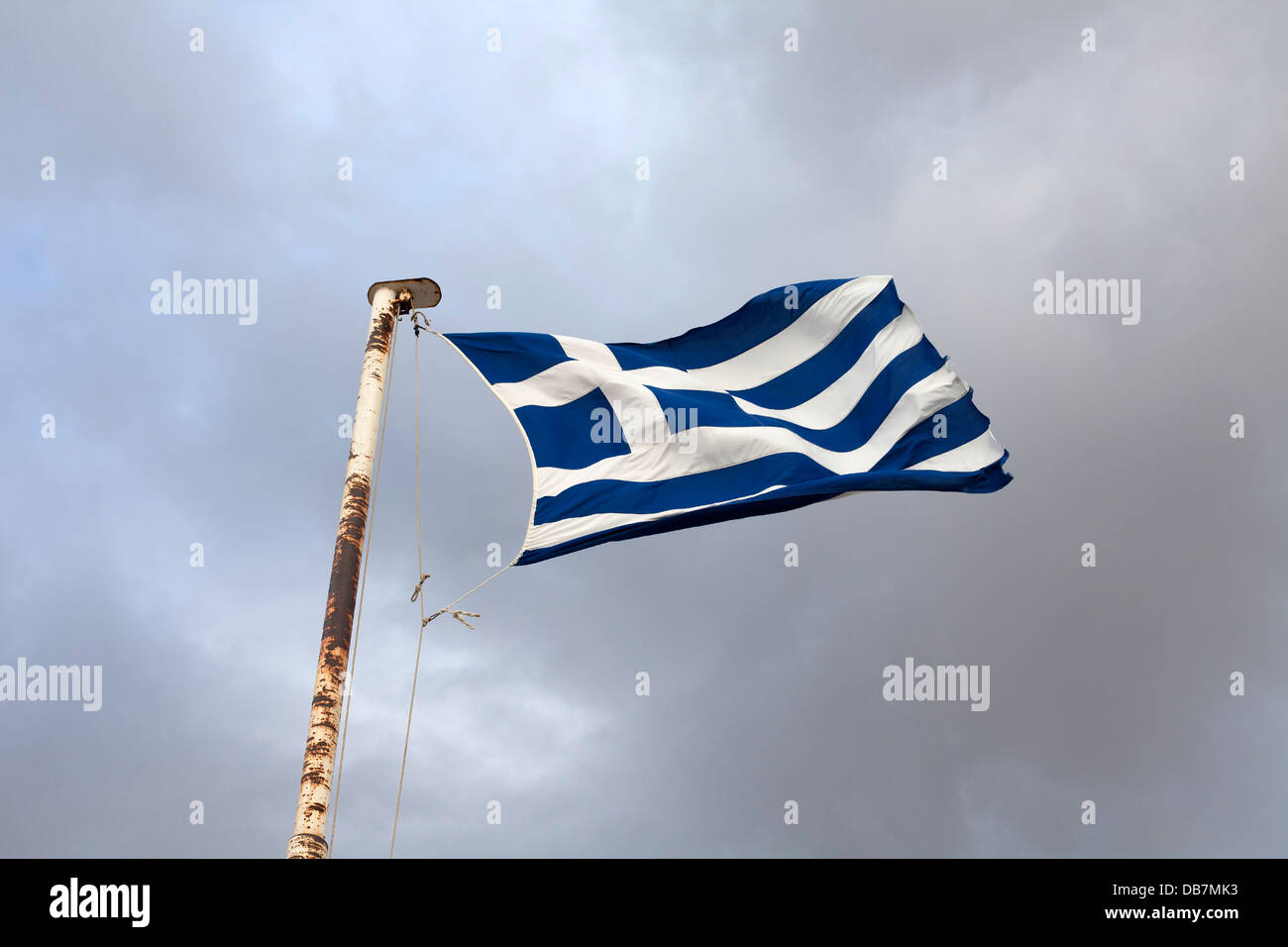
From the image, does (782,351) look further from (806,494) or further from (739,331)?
(806,494)

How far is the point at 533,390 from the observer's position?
1703cm

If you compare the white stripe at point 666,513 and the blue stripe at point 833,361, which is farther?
the blue stripe at point 833,361

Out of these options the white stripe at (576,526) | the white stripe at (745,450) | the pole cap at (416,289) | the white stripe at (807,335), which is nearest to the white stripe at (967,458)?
the white stripe at (745,450)

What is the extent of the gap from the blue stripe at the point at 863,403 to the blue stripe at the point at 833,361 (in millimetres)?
641

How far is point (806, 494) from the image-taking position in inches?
655

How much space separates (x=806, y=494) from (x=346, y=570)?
6886 millimetres

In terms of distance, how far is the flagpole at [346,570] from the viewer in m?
11.6

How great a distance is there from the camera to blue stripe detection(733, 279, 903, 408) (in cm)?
1978

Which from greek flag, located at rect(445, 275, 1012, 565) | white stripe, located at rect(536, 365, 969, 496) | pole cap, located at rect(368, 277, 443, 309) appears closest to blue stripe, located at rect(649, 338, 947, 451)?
greek flag, located at rect(445, 275, 1012, 565)

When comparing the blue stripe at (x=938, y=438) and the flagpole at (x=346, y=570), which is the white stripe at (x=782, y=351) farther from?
the flagpole at (x=346, y=570)

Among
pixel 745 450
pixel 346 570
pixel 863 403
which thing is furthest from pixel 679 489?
pixel 346 570

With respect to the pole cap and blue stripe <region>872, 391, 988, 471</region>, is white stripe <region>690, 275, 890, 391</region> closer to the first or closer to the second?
blue stripe <region>872, 391, 988, 471</region>

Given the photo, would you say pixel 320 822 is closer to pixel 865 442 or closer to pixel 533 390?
pixel 533 390
